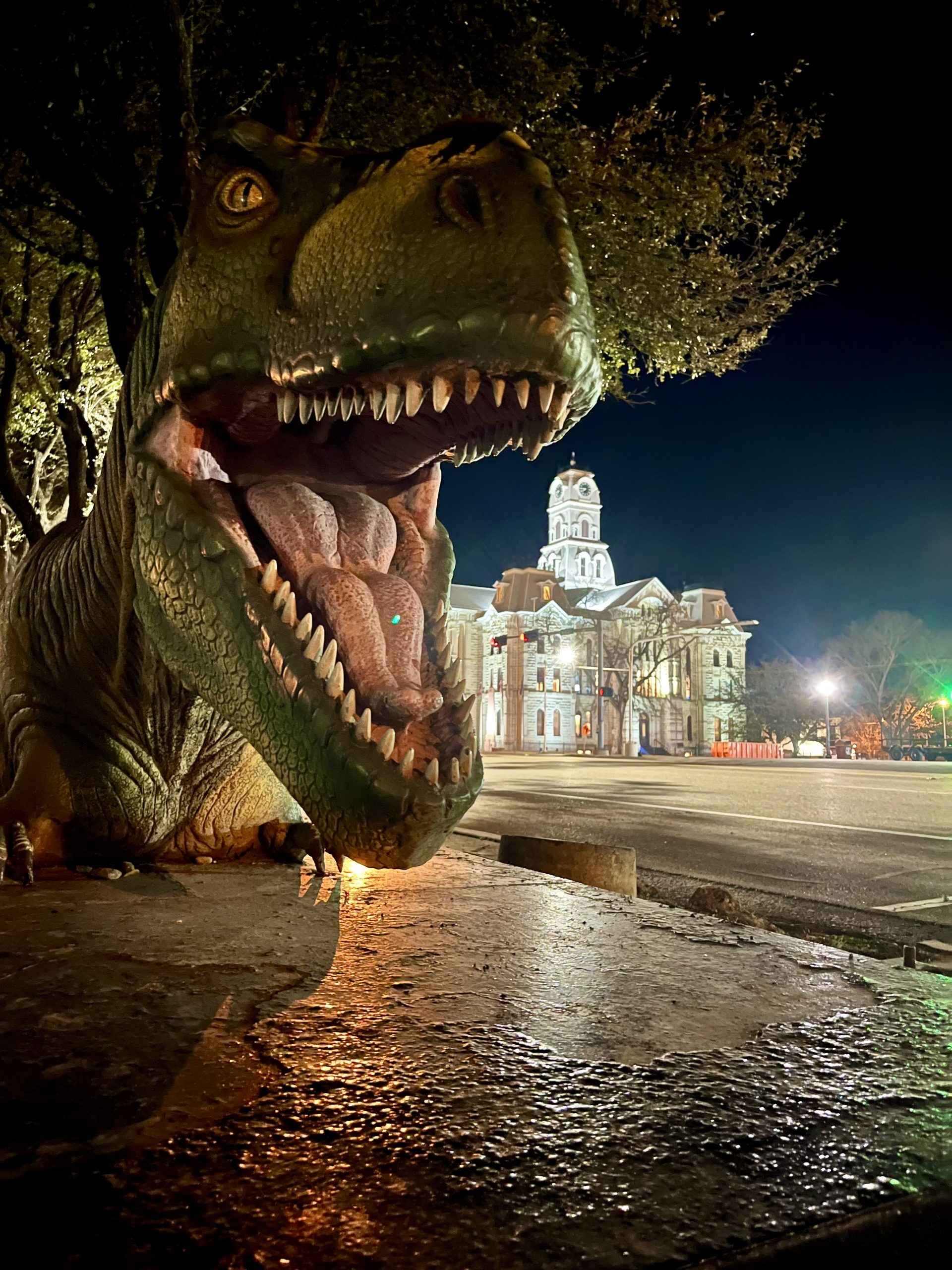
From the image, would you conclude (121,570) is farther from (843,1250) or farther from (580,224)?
(580,224)

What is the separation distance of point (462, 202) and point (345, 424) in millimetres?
939

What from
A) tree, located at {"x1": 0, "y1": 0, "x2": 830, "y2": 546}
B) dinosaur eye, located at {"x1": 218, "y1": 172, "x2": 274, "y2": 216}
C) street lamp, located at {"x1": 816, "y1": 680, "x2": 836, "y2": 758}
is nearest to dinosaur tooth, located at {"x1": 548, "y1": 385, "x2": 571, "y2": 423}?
dinosaur eye, located at {"x1": 218, "y1": 172, "x2": 274, "y2": 216}

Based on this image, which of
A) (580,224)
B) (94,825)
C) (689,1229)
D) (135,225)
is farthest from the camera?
(580,224)

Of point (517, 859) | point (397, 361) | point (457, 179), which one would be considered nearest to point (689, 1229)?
point (397, 361)

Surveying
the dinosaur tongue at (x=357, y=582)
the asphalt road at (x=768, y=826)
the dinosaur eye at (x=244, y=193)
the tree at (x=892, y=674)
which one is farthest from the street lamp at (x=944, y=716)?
the dinosaur eye at (x=244, y=193)

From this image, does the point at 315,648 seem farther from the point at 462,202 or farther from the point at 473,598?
the point at 473,598

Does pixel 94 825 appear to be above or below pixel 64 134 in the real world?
below

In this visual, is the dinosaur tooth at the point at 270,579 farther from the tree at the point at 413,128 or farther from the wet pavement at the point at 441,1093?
the tree at the point at 413,128

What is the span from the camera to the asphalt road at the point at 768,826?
700 cm

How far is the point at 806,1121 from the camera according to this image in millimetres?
1312

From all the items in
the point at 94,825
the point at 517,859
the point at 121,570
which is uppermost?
the point at 121,570

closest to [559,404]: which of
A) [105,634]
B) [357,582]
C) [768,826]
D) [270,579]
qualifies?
[357,582]

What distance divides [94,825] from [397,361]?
218 centimetres

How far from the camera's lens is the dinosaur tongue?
6.70 ft
